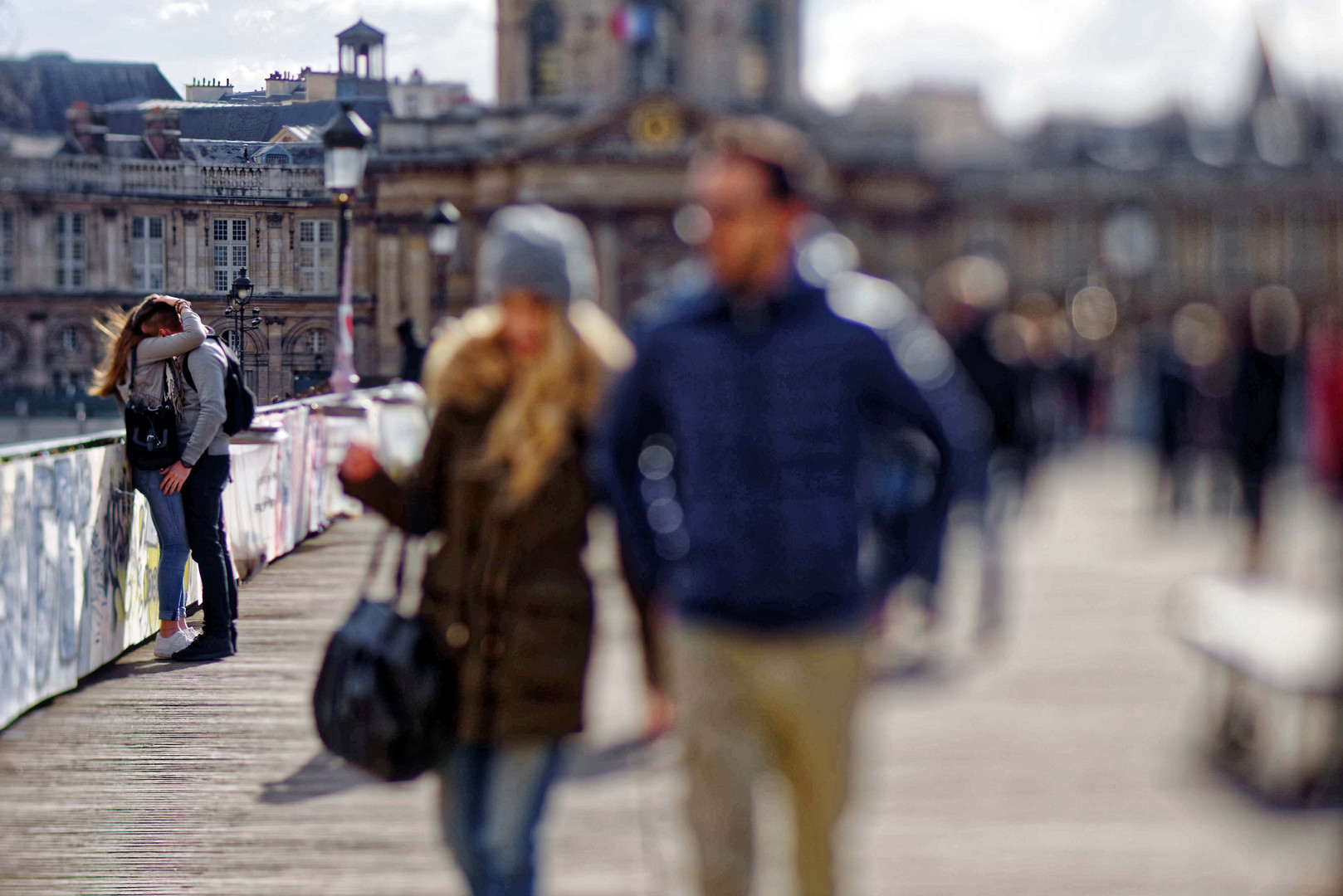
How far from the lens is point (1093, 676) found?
876 cm

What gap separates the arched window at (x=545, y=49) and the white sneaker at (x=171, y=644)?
2209 inches

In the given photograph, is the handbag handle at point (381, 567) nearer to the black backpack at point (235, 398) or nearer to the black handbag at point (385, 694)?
the black handbag at point (385, 694)

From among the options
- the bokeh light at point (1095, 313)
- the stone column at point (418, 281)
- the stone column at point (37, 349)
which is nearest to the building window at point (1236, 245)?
the bokeh light at point (1095, 313)

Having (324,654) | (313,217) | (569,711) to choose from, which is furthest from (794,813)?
(313,217)

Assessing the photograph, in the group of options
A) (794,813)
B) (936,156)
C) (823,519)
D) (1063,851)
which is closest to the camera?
(823,519)

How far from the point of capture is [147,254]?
162 inches

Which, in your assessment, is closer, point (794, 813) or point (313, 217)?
point (794, 813)

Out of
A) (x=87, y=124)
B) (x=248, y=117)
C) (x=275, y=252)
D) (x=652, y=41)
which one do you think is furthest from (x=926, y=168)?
(x=87, y=124)

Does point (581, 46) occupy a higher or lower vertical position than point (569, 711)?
higher

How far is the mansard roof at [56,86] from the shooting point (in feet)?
12.2

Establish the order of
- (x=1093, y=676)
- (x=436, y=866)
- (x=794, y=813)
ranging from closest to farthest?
(x=794, y=813) < (x=436, y=866) < (x=1093, y=676)

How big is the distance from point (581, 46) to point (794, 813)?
5866 cm

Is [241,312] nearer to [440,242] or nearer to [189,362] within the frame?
[189,362]

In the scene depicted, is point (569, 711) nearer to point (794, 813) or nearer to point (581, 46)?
point (794, 813)
